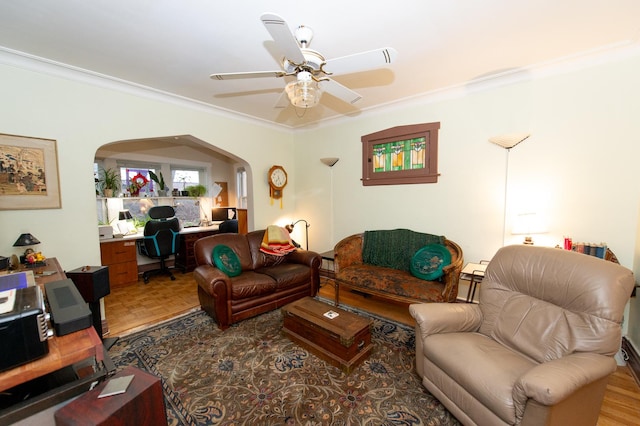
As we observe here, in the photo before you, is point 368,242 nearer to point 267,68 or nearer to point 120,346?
point 267,68

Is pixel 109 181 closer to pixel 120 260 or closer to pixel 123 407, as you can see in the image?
pixel 120 260

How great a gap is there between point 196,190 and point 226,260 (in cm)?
287

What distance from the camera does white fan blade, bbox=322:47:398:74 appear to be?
157 cm

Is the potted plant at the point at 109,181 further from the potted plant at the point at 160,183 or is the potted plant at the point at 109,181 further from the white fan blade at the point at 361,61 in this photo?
the white fan blade at the point at 361,61

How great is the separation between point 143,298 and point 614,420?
4.73 metres

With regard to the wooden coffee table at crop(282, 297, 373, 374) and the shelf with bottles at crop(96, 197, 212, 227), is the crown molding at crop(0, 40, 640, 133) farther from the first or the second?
the wooden coffee table at crop(282, 297, 373, 374)

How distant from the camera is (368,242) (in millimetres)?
3674

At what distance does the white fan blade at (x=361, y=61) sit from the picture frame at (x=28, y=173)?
8.90 ft

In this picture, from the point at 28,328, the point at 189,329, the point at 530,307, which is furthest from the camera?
the point at 189,329

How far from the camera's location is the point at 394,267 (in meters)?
3.37

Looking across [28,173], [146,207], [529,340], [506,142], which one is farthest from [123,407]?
[146,207]

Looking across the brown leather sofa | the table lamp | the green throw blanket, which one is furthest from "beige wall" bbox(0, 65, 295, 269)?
the green throw blanket

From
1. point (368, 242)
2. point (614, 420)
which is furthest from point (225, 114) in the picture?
point (614, 420)

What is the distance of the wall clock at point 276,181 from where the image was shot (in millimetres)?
4486
